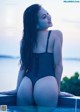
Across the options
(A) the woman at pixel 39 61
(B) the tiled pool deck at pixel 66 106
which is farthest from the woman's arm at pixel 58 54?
(B) the tiled pool deck at pixel 66 106

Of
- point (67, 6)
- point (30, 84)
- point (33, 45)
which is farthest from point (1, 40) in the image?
point (67, 6)

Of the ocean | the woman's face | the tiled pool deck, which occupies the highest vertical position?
the woman's face

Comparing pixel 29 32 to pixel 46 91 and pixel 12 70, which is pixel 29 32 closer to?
pixel 12 70

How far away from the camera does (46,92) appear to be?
2.37m

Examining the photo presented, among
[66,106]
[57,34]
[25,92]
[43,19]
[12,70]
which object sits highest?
[43,19]

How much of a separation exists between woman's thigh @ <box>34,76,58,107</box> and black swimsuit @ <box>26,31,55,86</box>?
34 millimetres

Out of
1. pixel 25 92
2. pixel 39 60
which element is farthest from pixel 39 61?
pixel 25 92

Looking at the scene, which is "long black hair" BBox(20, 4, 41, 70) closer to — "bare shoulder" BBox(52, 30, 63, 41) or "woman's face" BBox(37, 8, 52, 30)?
"woman's face" BBox(37, 8, 52, 30)

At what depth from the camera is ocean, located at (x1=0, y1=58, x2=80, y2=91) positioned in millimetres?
2416

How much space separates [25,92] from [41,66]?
24 centimetres

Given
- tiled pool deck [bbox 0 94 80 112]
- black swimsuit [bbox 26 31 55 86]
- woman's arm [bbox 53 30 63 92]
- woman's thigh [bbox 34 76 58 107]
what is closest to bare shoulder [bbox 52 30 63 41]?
woman's arm [bbox 53 30 63 92]

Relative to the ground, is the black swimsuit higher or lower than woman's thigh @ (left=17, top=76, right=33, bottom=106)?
higher

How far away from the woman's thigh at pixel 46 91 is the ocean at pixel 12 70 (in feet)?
0.39

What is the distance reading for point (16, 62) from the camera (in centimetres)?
245
